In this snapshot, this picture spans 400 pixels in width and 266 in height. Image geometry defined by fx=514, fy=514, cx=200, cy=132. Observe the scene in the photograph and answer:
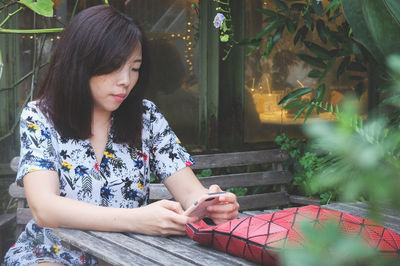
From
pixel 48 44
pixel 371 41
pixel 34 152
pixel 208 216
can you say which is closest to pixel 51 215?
pixel 34 152

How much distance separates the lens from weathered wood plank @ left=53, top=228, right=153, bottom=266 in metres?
1.18

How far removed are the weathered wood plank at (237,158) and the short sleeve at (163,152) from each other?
1.37 meters

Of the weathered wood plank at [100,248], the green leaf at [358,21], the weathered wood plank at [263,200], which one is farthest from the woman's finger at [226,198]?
the weathered wood plank at [263,200]

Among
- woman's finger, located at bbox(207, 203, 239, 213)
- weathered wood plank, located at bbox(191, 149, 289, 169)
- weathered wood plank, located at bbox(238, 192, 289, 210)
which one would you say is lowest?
weathered wood plank, located at bbox(238, 192, 289, 210)

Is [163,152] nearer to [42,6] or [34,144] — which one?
[34,144]

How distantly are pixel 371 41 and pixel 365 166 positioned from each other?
0.59m

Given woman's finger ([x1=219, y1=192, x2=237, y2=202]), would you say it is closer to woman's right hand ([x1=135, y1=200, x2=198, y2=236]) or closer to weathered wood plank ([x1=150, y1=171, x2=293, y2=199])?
woman's right hand ([x1=135, y1=200, x2=198, y2=236])

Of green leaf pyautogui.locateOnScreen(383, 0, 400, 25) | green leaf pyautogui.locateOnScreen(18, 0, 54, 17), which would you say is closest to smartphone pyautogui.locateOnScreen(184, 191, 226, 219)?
green leaf pyautogui.locateOnScreen(383, 0, 400, 25)

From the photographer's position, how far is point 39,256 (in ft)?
5.87

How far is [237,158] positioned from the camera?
12.1 feet

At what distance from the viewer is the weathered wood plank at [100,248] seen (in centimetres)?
118

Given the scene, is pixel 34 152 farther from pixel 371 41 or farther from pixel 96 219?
pixel 371 41

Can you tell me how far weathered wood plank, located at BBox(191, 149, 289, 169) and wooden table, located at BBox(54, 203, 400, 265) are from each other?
2.04 metres

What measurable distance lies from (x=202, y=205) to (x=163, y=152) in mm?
565
